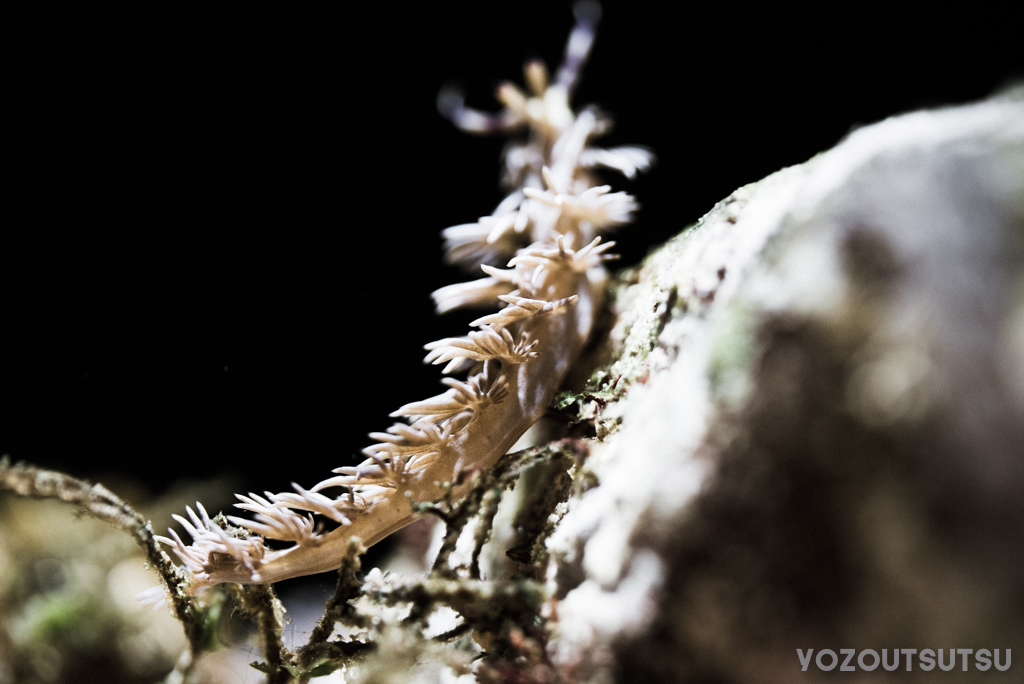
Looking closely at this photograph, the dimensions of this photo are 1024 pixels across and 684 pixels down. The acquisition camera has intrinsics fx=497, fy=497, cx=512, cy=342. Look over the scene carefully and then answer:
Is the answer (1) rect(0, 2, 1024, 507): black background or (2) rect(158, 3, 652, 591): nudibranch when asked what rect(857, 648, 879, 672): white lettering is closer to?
(2) rect(158, 3, 652, 591): nudibranch

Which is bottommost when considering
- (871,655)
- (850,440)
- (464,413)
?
(871,655)

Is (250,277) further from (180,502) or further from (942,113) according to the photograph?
(942,113)

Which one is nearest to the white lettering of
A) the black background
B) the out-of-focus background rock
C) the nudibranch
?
the out-of-focus background rock

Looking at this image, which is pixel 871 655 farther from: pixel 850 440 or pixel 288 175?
pixel 288 175

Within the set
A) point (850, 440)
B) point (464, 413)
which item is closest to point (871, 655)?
point (850, 440)

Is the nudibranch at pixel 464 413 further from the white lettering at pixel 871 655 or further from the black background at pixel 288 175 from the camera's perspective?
the white lettering at pixel 871 655

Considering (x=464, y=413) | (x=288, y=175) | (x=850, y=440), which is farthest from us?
(x=288, y=175)

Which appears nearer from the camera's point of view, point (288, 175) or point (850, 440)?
point (850, 440)

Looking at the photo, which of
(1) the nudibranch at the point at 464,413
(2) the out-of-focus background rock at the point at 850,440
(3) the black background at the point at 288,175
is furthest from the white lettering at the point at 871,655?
(3) the black background at the point at 288,175
